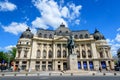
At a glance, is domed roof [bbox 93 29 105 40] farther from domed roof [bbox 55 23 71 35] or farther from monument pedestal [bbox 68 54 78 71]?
monument pedestal [bbox 68 54 78 71]

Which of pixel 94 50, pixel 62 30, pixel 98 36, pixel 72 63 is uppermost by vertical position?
pixel 62 30

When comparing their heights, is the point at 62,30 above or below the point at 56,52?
above

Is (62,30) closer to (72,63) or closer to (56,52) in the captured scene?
(56,52)

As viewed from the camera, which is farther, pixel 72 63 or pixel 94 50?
pixel 94 50

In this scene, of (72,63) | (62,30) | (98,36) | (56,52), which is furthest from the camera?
(98,36)

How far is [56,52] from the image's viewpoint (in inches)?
2345

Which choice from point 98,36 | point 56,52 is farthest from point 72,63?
point 98,36

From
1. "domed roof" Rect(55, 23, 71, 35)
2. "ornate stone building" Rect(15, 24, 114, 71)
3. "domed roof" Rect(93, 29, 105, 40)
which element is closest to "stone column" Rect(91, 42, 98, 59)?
"ornate stone building" Rect(15, 24, 114, 71)

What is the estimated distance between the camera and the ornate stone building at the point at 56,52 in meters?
56.9

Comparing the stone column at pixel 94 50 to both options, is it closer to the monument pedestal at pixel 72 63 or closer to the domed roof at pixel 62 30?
the domed roof at pixel 62 30

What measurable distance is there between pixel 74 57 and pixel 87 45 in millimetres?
33712

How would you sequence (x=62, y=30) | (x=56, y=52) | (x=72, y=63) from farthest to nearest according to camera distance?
1. (x=62, y=30)
2. (x=56, y=52)
3. (x=72, y=63)

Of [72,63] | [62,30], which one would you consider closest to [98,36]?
[62,30]

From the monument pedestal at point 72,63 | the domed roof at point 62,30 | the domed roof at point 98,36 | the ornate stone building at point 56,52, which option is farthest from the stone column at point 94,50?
the monument pedestal at point 72,63
